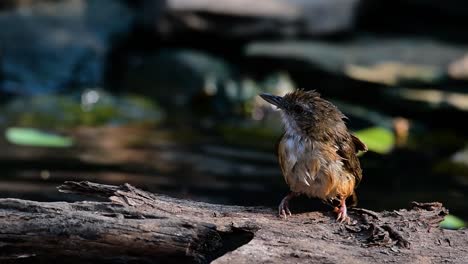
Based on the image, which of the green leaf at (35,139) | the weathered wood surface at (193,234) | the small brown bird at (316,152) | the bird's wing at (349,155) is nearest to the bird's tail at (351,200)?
the small brown bird at (316,152)

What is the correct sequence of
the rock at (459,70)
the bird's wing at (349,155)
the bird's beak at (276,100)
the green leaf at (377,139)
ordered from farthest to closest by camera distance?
the rock at (459,70)
the green leaf at (377,139)
the bird's beak at (276,100)
the bird's wing at (349,155)

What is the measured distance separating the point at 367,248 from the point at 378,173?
4864 mm

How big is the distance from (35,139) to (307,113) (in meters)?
5.03

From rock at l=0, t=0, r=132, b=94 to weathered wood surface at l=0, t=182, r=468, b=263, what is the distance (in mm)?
8433

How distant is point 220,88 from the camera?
466 inches

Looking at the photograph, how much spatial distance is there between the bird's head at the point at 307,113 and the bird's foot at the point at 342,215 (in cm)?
45

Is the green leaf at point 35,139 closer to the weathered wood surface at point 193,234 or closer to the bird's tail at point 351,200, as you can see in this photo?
the bird's tail at point 351,200

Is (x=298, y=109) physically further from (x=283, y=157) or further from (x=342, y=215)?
(x=342, y=215)

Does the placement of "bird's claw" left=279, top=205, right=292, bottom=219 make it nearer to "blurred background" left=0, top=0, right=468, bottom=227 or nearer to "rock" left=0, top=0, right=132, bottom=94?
"blurred background" left=0, top=0, right=468, bottom=227

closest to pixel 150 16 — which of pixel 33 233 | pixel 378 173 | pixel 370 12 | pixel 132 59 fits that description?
pixel 132 59

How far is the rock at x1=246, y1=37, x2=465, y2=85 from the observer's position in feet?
37.0

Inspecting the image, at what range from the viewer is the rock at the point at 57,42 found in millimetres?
11984

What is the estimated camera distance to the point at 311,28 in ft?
42.0

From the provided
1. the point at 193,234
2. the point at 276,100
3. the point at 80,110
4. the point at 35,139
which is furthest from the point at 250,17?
the point at 193,234
